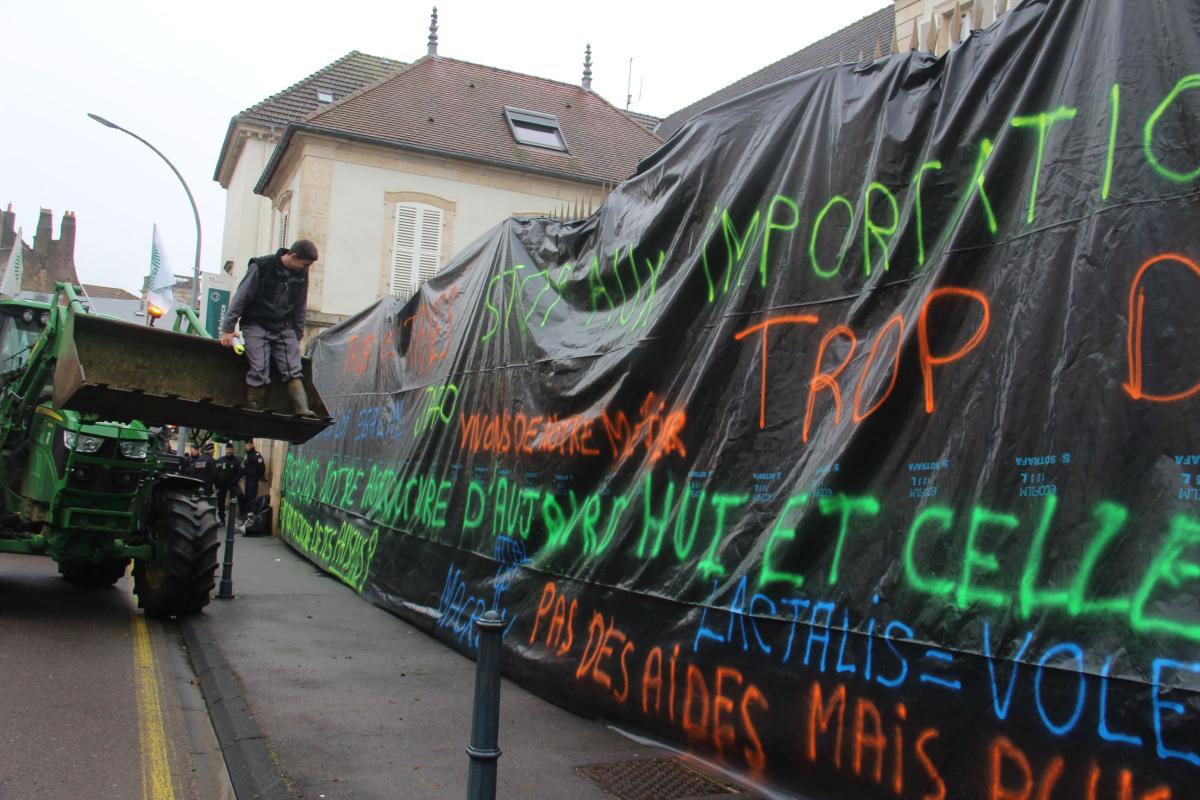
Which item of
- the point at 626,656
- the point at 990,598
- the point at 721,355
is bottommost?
the point at 626,656

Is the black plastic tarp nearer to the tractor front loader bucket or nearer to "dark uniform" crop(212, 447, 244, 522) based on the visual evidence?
the tractor front loader bucket

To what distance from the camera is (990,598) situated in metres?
3.33

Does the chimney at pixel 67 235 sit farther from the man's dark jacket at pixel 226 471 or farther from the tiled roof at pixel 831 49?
the man's dark jacket at pixel 226 471

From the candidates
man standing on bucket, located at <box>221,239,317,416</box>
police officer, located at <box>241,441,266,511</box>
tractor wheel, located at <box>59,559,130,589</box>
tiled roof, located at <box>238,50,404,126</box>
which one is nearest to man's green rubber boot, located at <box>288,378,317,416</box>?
man standing on bucket, located at <box>221,239,317,416</box>

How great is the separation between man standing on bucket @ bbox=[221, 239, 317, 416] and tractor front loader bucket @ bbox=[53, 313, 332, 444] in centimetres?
23

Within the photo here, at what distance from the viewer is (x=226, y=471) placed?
1912 cm

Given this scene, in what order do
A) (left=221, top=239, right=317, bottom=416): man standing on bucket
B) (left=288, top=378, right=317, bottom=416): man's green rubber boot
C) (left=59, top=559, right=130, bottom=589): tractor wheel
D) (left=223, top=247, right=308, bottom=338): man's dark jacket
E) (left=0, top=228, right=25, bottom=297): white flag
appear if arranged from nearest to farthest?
(left=223, top=247, right=308, bottom=338): man's dark jacket, (left=221, top=239, right=317, bottom=416): man standing on bucket, (left=288, top=378, right=317, bottom=416): man's green rubber boot, (left=59, top=559, right=130, bottom=589): tractor wheel, (left=0, top=228, right=25, bottom=297): white flag

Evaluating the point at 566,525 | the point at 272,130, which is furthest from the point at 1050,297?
the point at 272,130

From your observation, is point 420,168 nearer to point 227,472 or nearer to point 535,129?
point 535,129

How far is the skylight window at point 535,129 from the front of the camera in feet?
80.9

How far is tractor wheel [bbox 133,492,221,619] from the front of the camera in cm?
852

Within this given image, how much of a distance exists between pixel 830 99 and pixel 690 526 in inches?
84.7

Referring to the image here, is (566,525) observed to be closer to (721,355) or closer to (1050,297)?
(721,355)

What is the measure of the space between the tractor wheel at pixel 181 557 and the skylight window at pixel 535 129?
56.2ft
